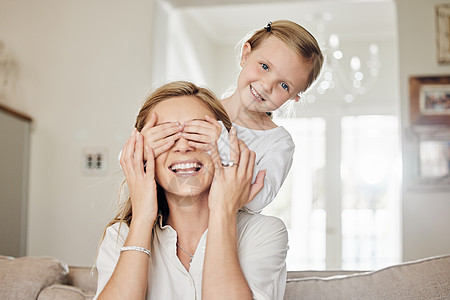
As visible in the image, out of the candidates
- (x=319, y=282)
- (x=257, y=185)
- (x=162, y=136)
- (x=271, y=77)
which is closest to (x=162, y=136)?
(x=162, y=136)

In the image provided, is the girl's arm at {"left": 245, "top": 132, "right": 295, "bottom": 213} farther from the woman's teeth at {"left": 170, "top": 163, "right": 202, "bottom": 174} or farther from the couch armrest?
the couch armrest

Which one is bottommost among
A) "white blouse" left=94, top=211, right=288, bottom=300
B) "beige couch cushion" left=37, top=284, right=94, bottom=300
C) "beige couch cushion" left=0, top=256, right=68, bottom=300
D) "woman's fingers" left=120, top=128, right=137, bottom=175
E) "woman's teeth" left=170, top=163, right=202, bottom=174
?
"beige couch cushion" left=37, top=284, right=94, bottom=300

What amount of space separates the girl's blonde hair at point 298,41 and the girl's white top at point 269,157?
0.19 m

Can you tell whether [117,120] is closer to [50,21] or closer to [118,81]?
[118,81]

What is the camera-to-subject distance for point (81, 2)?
382 centimetres

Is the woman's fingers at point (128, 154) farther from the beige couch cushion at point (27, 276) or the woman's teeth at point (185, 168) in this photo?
the beige couch cushion at point (27, 276)

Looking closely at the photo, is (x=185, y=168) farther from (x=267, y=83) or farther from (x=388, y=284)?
(x=388, y=284)

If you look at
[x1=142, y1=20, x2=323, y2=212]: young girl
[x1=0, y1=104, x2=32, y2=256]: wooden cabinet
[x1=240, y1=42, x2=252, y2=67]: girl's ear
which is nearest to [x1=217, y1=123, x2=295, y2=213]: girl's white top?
[x1=142, y1=20, x2=323, y2=212]: young girl

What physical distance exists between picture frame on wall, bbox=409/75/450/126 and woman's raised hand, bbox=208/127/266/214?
283 cm

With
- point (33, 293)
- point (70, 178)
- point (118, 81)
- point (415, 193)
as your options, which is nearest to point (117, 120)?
point (118, 81)

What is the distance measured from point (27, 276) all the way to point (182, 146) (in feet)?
2.31

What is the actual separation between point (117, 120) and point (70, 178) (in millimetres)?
494

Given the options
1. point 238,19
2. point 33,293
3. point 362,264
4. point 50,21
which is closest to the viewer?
point 33,293

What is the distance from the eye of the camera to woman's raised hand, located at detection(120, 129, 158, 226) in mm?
1113
